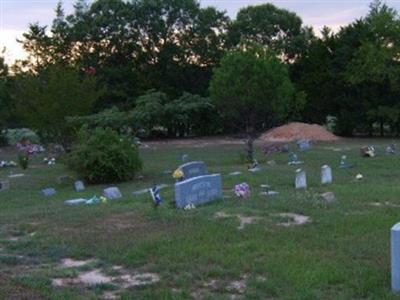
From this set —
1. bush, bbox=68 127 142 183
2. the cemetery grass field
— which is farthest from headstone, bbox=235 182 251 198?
bush, bbox=68 127 142 183

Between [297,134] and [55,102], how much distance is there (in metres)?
14.5

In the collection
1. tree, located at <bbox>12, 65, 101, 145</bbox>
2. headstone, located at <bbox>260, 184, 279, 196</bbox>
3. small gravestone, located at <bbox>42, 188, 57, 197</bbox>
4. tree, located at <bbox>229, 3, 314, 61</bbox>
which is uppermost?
tree, located at <bbox>229, 3, 314, 61</bbox>

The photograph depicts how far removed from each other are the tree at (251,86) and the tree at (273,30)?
20123 millimetres

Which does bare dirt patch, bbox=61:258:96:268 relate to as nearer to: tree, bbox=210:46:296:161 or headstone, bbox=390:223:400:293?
headstone, bbox=390:223:400:293

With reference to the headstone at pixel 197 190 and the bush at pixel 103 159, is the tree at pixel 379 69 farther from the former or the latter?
the headstone at pixel 197 190

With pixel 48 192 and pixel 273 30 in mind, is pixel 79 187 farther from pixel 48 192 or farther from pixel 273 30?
pixel 273 30

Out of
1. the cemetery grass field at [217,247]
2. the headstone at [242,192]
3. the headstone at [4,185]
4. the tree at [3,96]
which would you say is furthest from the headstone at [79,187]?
the tree at [3,96]

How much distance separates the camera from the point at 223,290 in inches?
224

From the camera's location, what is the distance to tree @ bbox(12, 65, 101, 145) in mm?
24828

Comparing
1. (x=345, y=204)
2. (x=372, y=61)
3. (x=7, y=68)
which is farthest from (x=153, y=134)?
(x=345, y=204)

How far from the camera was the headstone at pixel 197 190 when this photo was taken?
10.3 m

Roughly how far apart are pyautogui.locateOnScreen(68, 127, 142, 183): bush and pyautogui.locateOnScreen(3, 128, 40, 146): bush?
64.0ft

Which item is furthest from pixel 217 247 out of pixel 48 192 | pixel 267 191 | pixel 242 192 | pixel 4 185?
pixel 4 185

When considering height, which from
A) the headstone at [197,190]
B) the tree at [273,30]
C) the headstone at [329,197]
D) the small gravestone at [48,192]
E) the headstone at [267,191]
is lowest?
the small gravestone at [48,192]
